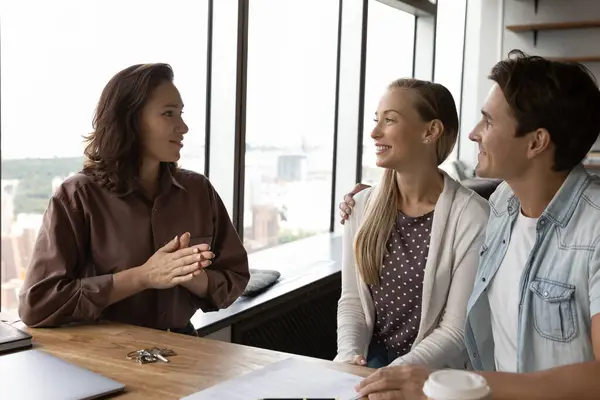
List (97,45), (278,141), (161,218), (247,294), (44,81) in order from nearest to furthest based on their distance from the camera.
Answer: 1. (161,218)
2. (44,81)
3. (97,45)
4. (247,294)
5. (278,141)

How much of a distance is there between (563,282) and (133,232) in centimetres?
112

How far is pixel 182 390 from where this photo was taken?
1336mm

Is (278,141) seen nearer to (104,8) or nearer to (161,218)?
(104,8)

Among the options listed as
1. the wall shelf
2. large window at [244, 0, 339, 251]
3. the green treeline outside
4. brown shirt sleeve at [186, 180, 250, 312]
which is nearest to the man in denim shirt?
brown shirt sleeve at [186, 180, 250, 312]

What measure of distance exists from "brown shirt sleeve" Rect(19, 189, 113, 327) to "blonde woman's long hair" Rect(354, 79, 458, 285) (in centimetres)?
79

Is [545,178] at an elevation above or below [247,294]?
above

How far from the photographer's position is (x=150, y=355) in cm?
152

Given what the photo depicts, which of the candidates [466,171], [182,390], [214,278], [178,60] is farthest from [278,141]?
[466,171]

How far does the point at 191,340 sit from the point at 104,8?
1.51 meters

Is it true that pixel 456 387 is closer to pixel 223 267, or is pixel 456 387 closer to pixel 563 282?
pixel 563 282

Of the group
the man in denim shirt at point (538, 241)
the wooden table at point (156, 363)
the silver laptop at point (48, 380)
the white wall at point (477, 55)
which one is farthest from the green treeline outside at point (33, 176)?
the white wall at point (477, 55)

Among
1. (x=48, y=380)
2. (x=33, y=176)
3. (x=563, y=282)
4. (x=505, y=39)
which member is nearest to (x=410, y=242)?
(x=563, y=282)

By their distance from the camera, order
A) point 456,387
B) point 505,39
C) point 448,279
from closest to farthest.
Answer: point 456,387, point 448,279, point 505,39

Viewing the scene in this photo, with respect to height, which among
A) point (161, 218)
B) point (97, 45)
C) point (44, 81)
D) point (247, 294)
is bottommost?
point (247, 294)
